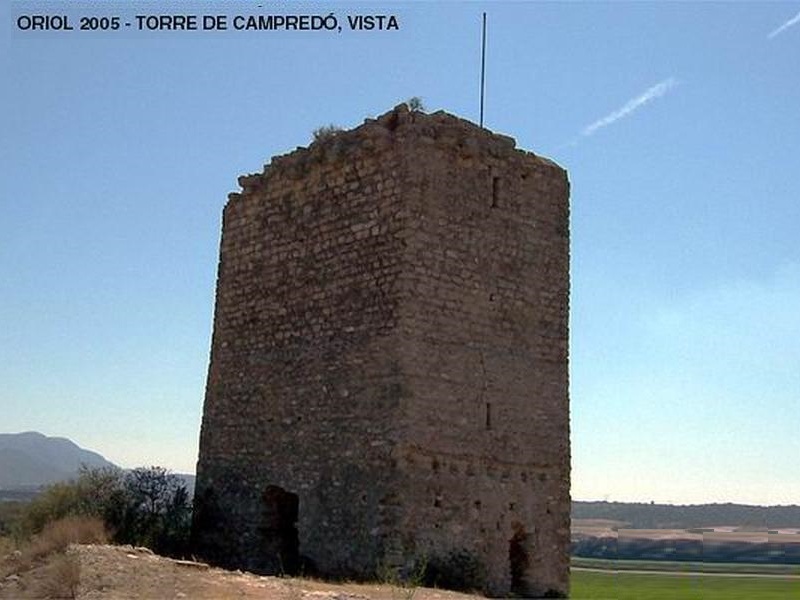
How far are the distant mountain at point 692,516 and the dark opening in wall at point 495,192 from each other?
9703 cm

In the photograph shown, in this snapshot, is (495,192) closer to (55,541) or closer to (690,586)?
(55,541)

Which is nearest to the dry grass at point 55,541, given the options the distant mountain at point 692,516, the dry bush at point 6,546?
the dry bush at point 6,546

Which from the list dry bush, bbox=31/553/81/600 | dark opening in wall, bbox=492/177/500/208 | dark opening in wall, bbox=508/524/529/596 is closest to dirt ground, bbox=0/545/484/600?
dry bush, bbox=31/553/81/600

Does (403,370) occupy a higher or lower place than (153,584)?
higher

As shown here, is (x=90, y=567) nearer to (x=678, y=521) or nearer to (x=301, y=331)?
(x=301, y=331)

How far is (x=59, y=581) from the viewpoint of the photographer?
347 inches

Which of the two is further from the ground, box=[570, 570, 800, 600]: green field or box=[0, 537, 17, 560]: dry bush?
box=[0, 537, 17, 560]: dry bush

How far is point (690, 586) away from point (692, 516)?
72643mm

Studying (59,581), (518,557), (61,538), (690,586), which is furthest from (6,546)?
(690,586)

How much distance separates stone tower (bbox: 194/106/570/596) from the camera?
37.0ft

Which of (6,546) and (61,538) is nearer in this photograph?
(61,538)

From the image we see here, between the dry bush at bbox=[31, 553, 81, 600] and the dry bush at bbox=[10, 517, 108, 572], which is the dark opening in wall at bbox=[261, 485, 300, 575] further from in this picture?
the dry bush at bbox=[31, 553, 81, 600]

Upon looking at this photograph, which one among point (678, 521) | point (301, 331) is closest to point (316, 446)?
point (301, 331)

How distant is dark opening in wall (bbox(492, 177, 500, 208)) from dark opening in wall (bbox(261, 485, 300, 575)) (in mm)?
4645
